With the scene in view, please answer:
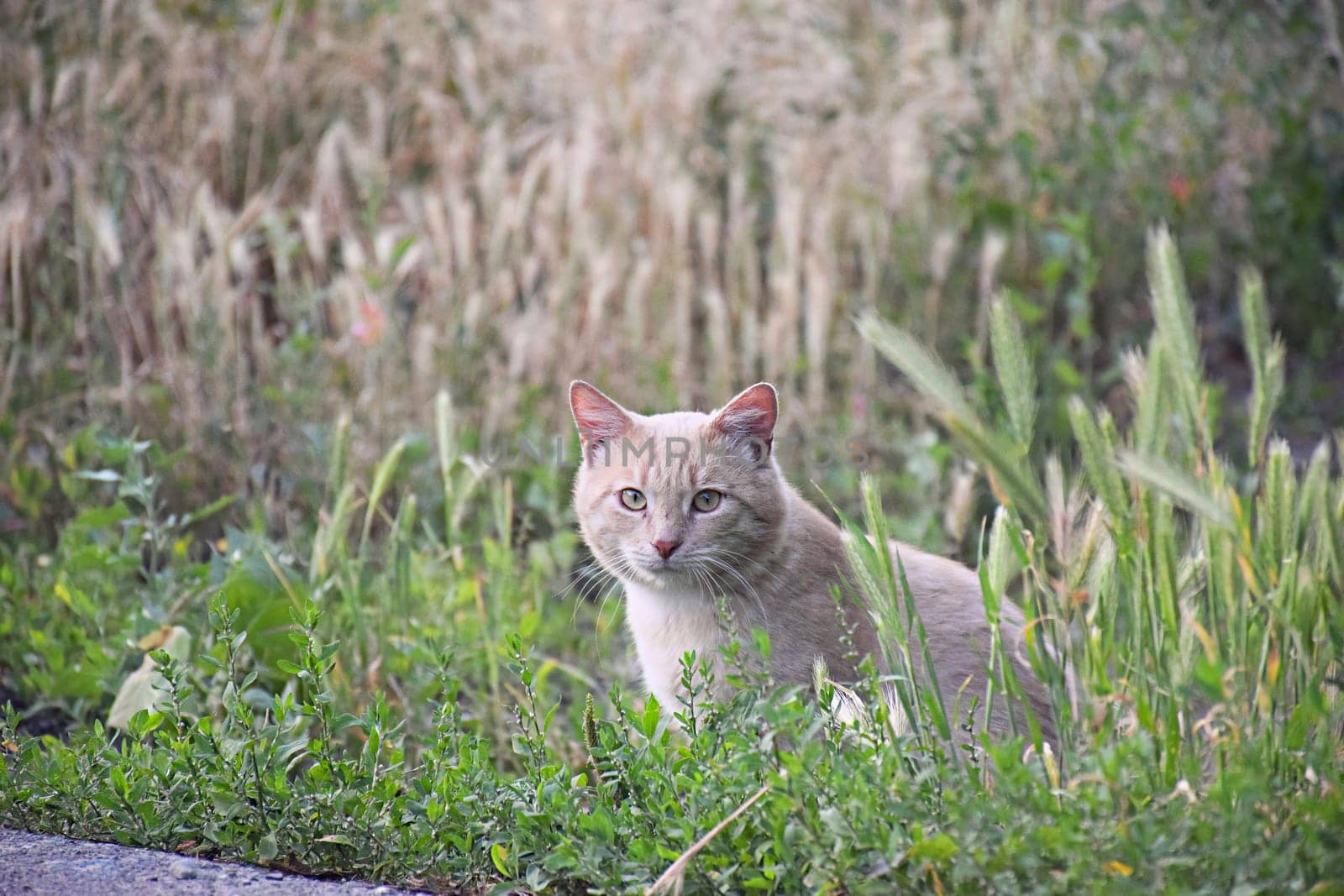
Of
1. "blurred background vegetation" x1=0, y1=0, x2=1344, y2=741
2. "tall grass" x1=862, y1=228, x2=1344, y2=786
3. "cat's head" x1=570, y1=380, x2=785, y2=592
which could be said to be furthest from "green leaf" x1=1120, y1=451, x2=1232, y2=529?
"blurred background vegetation" x1=0, y1=0, x2=1344, y2=741

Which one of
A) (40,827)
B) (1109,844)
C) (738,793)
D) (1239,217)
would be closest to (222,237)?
(40,827)

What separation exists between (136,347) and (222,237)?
779 mm

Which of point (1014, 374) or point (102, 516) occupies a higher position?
point (1014, 374)

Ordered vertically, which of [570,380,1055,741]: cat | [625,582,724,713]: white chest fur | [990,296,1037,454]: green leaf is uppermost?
[990,296,1037,454]: green leaf

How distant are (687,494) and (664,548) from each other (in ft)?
0.53

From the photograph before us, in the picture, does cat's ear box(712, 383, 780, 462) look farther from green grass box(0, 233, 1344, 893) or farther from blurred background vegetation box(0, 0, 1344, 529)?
blurred background vegetation box(0, 0, 1344, 529)

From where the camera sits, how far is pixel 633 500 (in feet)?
10.1

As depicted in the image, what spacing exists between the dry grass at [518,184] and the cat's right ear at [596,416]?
51.2 inches

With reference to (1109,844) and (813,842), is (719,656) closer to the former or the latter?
(813,842)

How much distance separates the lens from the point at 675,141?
523 cm

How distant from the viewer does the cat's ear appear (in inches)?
117

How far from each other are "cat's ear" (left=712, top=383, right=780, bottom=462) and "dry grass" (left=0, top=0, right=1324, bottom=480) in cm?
144

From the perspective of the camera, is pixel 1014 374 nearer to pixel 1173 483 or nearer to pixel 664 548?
pixel 1173 483

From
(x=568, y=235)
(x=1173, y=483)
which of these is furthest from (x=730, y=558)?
(x=568, y=235)
